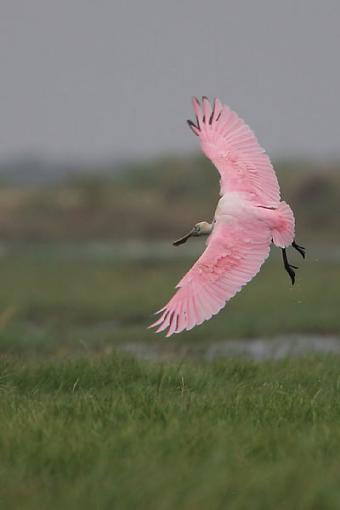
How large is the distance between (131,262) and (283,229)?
72.9ft

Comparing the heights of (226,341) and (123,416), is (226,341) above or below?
below

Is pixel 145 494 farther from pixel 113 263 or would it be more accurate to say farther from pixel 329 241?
pixel 329 241

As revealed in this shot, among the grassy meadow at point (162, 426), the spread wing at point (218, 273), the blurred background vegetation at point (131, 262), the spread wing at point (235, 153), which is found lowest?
the blurred background vegetation at point (131, 262)

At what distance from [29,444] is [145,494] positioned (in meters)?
0.94

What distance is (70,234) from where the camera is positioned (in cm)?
4112

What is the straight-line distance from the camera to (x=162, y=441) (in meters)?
5.35

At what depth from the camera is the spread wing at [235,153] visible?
24.1ft

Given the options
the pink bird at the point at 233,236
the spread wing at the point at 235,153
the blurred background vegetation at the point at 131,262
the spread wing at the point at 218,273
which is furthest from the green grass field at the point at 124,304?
the spread wing at the point at 218,273

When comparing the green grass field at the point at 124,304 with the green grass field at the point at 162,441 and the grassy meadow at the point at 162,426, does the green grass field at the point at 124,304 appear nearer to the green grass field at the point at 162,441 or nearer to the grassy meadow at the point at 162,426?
the grassy meadow at the point at 162,426

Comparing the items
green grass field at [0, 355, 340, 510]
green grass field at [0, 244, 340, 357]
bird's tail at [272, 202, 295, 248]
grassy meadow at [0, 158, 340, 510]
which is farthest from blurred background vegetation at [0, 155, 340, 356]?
bird's tail at [272, 202, 295, 248]

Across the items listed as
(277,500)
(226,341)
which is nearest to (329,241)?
(226,341)

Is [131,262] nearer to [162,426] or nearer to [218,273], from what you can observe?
[218,273]

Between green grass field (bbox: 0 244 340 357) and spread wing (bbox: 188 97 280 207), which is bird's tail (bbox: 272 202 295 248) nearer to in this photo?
spread wing (bbox: 188 97 280 207)

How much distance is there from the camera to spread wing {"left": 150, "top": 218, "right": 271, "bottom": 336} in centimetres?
665
